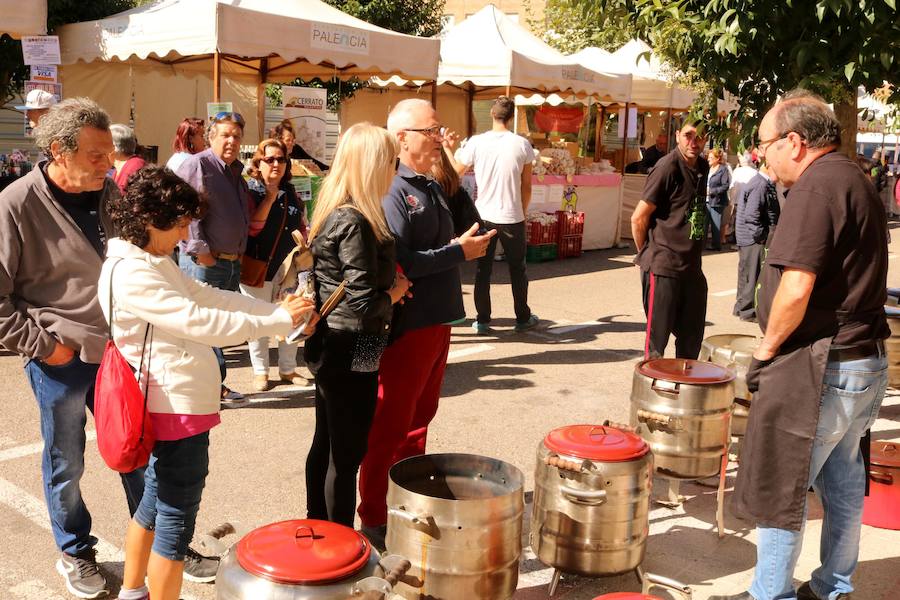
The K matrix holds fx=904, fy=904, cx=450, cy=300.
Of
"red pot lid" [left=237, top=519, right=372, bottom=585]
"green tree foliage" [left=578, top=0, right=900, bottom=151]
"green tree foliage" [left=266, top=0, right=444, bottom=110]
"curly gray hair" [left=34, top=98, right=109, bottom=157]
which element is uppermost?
"green tree foliage" [left=266, top=0, right=444, bottom=110]

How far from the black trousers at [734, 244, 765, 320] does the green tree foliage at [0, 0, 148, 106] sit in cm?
1285

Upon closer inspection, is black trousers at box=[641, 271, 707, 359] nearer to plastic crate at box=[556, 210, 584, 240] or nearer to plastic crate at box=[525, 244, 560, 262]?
plastic crate at box=[525, 244, 560, 262]

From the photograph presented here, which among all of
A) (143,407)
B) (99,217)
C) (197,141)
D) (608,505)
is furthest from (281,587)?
(197,141)

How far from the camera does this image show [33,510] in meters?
4.34

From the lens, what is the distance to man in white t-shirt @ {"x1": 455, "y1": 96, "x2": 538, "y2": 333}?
28.0 ft

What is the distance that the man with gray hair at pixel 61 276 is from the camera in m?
3.23

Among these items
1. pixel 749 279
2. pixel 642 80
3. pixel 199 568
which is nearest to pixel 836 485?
pixel 199 568

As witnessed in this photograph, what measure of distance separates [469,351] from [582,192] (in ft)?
23.1

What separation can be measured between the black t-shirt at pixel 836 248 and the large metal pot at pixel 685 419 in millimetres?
991

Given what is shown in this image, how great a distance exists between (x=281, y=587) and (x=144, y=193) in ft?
4.17

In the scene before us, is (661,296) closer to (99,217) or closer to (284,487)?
(284,487)

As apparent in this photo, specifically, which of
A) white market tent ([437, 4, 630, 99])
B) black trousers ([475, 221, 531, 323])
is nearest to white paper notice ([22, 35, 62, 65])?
black trousers ([475, 221, 531, 323])

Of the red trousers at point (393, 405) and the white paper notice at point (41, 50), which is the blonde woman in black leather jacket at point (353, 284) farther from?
the white paper notice at point (41, 50)

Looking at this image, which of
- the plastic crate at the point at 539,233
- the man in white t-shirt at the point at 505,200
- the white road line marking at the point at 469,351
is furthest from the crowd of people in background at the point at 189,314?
the plastic crate at the point at 539,233
